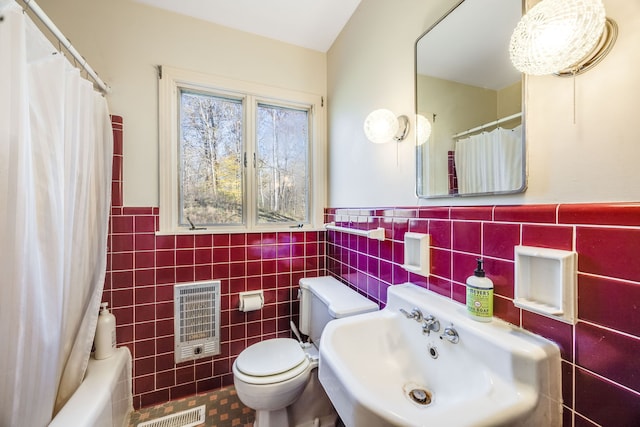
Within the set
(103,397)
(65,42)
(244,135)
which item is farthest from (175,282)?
(65,42)

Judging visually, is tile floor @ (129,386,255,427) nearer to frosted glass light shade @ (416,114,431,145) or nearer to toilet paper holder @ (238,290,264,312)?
toilet paper holder @ (238,290,264,312)

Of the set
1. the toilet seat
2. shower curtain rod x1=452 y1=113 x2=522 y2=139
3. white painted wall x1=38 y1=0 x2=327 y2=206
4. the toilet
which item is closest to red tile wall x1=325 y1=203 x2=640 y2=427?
shower curtain rod x1=452 y1=113 x2=522 y2=139

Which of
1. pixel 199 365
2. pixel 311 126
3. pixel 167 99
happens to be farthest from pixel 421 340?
pixel 167 99

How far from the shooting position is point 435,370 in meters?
0.81

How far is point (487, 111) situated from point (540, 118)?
17cm

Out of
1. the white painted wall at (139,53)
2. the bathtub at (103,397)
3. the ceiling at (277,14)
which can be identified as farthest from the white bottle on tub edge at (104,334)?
the ceiling at (277,14)

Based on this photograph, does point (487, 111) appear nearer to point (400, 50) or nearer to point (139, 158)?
point (400, 50)

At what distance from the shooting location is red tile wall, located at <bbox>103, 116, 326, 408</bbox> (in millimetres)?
1447

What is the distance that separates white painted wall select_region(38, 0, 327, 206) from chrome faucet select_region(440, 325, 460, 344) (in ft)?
5.42

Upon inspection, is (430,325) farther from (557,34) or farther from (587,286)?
(557,34)

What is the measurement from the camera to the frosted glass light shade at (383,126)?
115cm

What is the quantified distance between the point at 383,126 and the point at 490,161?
1.70 feet

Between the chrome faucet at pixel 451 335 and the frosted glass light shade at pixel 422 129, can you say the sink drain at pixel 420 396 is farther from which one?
the frosted glass light shade at pixel 422 129

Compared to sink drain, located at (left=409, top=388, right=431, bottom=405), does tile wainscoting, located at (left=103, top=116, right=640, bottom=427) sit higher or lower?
higher
